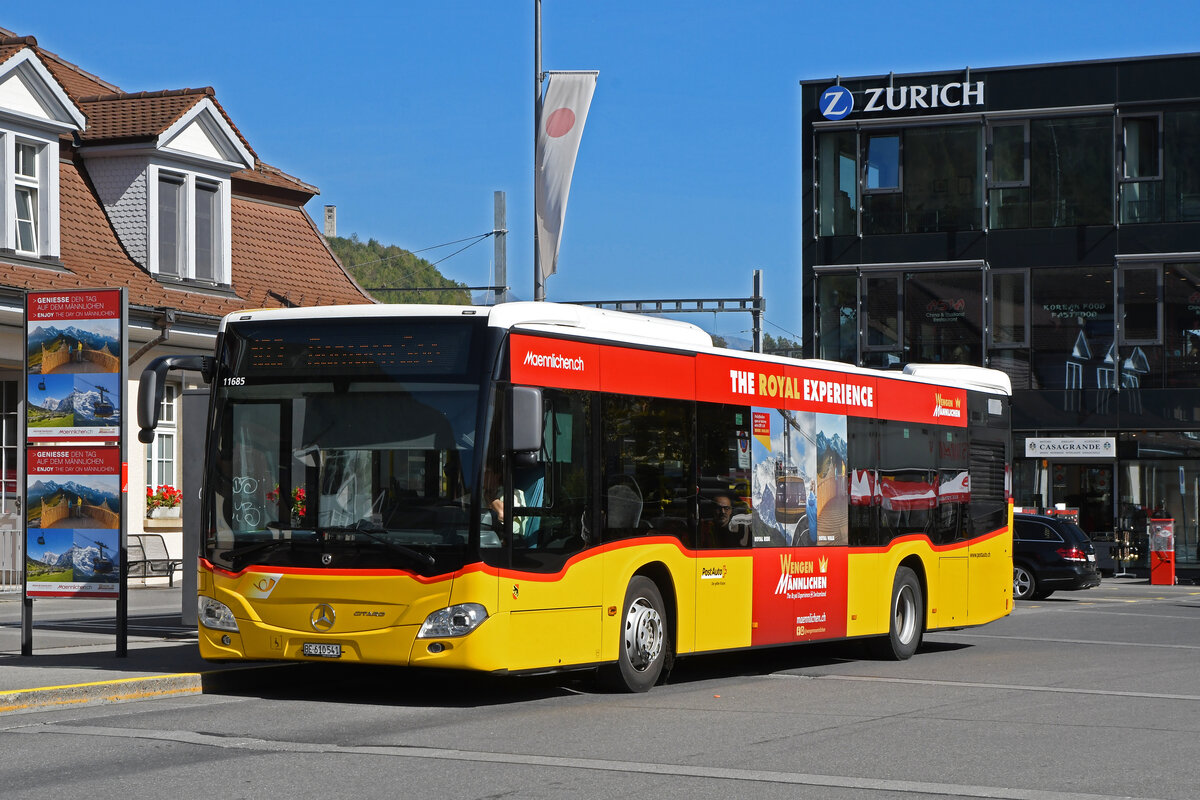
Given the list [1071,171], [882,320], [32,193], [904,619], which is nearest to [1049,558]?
[882,320]

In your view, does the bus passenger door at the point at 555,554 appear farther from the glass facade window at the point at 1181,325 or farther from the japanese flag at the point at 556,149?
the glass facade window at the point at 1181,325

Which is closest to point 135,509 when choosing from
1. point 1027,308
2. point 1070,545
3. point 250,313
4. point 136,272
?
point 136,272

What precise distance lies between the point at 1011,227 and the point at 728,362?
27394 mm

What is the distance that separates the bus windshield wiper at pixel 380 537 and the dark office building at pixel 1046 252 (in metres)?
30.3

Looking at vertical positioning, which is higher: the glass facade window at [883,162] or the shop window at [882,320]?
the glass facade window at [883,162]

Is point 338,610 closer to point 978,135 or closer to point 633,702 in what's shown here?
point 633,702

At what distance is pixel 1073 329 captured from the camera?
39.4 meters

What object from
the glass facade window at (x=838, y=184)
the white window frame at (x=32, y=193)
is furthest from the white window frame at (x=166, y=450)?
the glass facade window at (x=838, y=184)

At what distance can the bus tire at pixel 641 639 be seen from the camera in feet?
41.2

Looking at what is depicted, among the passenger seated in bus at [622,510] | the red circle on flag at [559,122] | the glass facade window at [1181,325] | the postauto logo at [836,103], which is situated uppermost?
the postauto logo at [836,103]

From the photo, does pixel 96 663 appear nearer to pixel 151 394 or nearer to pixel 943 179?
pixel 151 394

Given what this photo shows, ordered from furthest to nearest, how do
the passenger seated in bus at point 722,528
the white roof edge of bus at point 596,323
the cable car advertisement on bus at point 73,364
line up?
the passenger seated in bus at point 722,528 → the cable car advertisement on bus at point 73,364 → the white roof edge of bus at point 596,323

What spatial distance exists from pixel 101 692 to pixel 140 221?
14676 mm

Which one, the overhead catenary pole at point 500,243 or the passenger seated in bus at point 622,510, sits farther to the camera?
the overhead catenary pole at point 500,243
